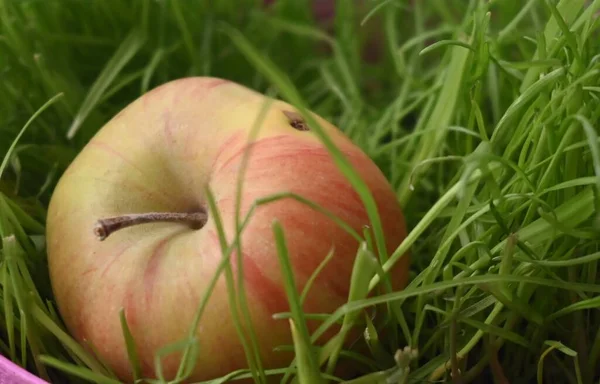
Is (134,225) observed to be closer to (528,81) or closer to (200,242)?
(200,242)

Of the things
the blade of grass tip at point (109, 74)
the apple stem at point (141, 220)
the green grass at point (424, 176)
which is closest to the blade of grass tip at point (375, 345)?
the green grass at point (424, 176)

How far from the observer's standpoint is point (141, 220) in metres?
0.41

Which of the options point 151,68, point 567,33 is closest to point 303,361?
point 567,33

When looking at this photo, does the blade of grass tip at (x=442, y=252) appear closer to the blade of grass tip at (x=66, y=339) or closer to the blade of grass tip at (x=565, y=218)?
the blade of grass tip at (x=565, y=218)

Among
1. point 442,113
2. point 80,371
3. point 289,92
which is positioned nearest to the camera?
point 289,92

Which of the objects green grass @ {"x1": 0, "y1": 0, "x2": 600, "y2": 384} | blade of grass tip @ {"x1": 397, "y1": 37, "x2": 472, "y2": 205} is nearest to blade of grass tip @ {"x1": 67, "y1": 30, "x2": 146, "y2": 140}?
green grass @ {"x1": 0, "y1": 0, "x2": 600, "y2": 384}

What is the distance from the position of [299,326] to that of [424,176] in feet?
0.72


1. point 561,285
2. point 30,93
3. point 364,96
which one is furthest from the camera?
point 364,96

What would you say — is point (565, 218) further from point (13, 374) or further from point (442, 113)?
point (13, 374)

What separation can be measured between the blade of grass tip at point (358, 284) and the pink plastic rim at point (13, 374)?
0.51 feet

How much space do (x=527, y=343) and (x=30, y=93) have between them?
416 millimetres

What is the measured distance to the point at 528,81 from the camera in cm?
46

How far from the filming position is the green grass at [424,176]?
0.37 meters

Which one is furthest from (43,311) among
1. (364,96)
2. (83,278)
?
(364,96)
